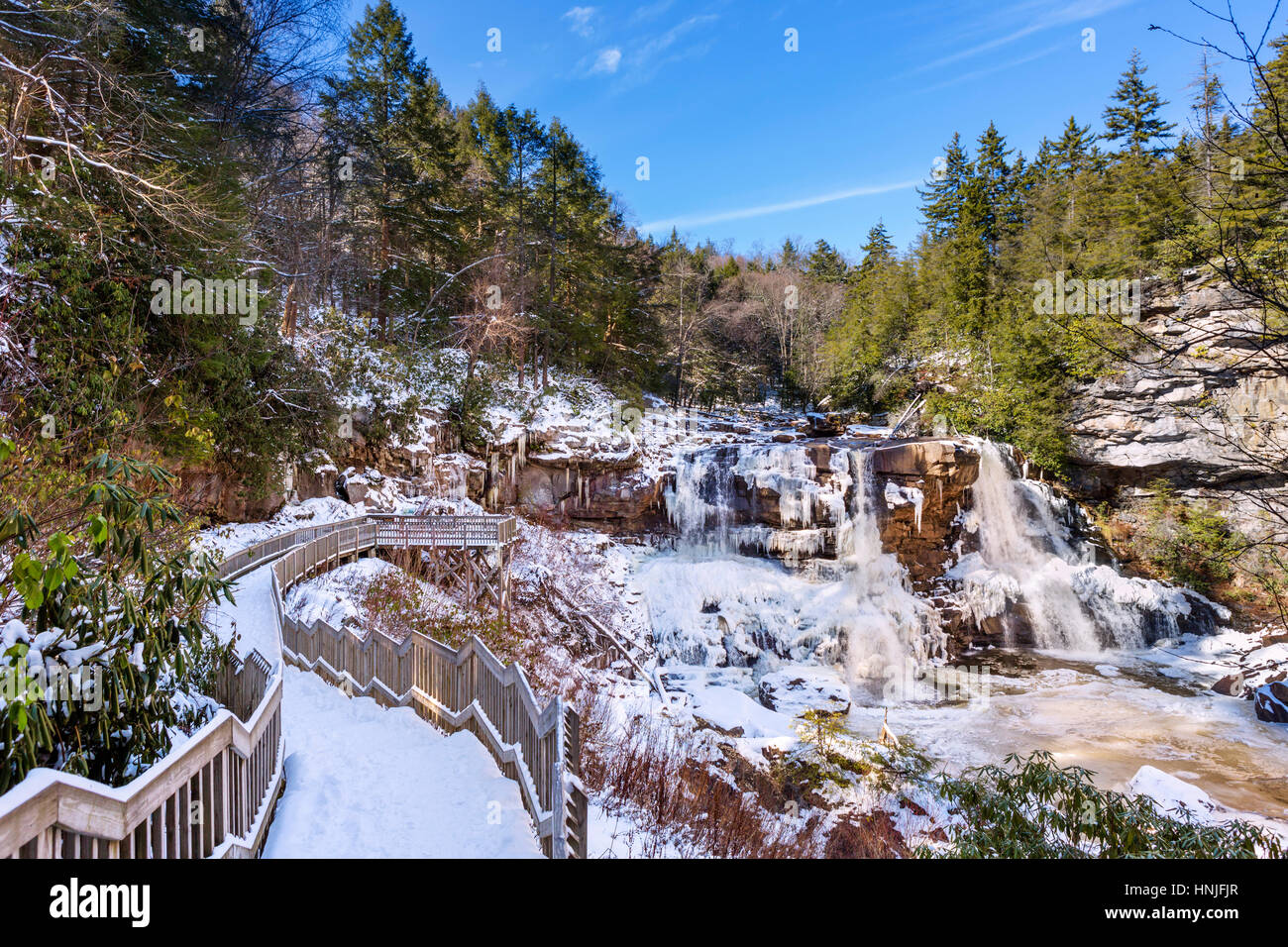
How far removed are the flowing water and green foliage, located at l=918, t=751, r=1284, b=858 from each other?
594 cm

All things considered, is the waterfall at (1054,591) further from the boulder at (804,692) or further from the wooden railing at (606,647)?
the wooden railing at (606,647)

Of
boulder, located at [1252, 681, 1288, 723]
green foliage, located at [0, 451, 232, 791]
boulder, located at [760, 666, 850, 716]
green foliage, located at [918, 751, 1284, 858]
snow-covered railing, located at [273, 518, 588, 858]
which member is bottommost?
boulder, located at [760, 666, 850, 716]

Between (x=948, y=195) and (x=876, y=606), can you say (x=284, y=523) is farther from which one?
(x=948, y=195)

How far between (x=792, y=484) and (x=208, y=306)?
17.9 metres

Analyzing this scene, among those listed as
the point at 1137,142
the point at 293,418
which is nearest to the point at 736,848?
the point at 293,418

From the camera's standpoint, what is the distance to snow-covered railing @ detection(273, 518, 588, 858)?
3.87m

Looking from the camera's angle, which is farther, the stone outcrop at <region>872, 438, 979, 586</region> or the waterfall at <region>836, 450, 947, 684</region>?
the stone outcrop at <region>872, 438, 979, 586</region>

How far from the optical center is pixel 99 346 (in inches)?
430

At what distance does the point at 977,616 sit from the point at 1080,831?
551 inches

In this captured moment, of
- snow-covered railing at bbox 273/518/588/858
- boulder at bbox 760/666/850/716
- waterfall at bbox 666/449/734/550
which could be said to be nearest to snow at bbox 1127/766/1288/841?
boulder at bbox 760/666/850/716

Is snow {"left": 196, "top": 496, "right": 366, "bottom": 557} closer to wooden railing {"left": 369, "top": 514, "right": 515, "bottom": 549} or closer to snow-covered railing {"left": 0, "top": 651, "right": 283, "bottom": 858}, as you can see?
wooden railing {"left": 369, "top": 514, "right": 515, "bottom": 549}

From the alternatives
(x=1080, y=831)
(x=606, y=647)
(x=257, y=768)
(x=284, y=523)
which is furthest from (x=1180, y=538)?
(x=284, y=523)

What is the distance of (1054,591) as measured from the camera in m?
17.4

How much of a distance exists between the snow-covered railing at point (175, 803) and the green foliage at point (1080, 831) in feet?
17.9
